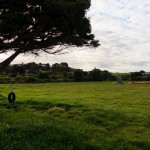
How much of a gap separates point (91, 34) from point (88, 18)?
41.6 inches

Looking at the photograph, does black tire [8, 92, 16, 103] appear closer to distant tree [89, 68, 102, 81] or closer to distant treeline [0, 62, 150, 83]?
distant treeline [0, 62, 150, 83]

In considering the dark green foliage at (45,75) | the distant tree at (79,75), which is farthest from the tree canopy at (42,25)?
the distant tree at (79,75)

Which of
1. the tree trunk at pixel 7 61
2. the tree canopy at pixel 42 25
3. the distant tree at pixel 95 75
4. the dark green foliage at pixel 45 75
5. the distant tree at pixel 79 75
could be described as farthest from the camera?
the distant tree at pixel 95 75

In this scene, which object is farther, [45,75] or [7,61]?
[45,75]

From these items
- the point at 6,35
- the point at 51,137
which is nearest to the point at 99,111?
the point at 6,35

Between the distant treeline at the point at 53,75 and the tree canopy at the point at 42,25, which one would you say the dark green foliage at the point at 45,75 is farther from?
the tree canopy at the point at 42,25

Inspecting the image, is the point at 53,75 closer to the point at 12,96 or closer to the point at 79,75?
the point at 79,75

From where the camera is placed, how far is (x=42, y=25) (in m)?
19.5

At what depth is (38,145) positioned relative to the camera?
44.3ft

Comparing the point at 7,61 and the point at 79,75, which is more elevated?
the point at 79,75

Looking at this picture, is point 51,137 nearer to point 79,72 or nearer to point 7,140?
point 7,140

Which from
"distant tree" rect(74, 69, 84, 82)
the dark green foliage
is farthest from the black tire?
"distant tree" rect(74, 69, 84, 82)

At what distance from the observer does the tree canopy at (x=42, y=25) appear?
59.4 ft

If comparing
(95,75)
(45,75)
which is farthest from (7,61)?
(95,75)
